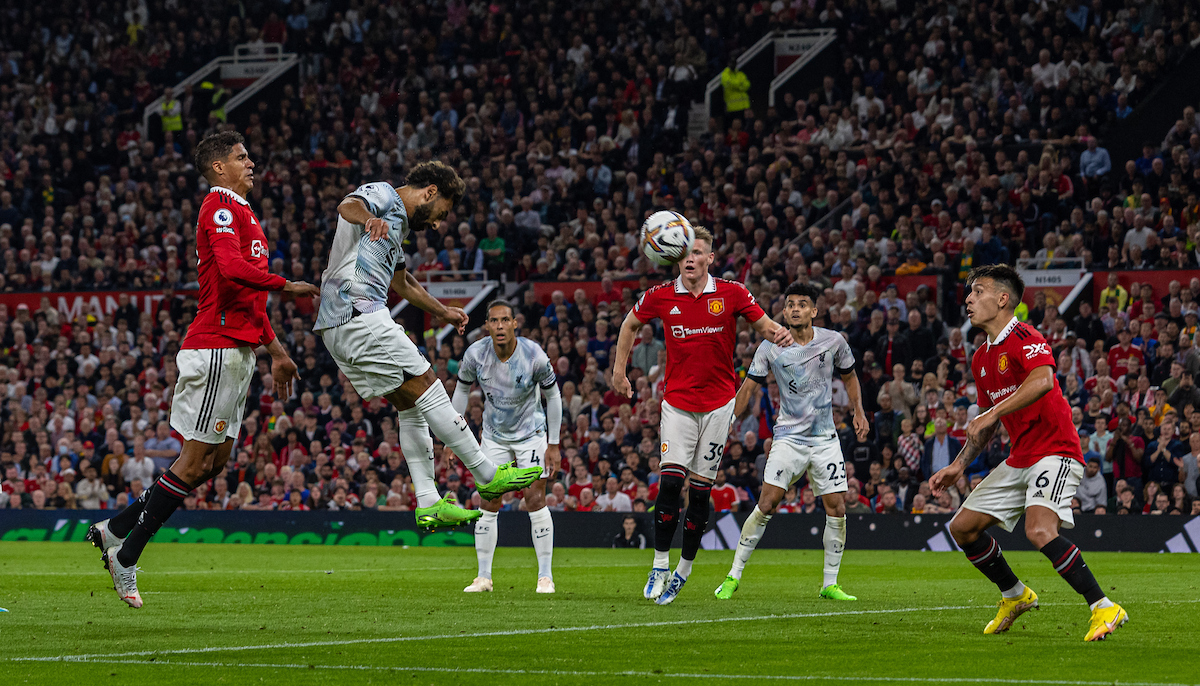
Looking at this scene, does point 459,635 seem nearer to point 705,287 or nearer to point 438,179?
point 438,179

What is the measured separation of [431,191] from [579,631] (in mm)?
2886

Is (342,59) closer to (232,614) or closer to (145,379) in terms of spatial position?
(145,379)

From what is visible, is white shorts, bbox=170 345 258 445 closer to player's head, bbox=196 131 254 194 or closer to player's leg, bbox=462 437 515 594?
player's head, bbox=196 131 254 194

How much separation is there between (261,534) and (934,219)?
12018 millimetres

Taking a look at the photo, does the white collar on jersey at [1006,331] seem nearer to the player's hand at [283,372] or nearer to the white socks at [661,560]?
Result: the white socks at [661,560]

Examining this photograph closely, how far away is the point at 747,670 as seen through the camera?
727 centimetres

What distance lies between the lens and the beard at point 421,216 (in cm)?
920

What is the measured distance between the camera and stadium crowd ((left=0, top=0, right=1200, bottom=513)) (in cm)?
2136

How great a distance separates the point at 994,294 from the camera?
900cm

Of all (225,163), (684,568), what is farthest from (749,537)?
(225,163)

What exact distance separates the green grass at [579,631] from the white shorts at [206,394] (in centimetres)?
127

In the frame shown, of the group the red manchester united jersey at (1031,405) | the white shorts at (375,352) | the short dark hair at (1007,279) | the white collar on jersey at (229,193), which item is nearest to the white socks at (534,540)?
the white shorts at (375,352)

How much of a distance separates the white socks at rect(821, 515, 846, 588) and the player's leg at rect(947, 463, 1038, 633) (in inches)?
119

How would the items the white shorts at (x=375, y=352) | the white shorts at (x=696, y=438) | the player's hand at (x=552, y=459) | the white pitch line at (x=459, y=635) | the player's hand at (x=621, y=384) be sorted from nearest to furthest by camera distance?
the white pitch line at (x=459, y=635) → the white shorts at (x=375, y=352) → the player's hand at (x=621, y=384) → the white shorts at (x=696, y=438) → the player's hand at (x=552, y=459)
